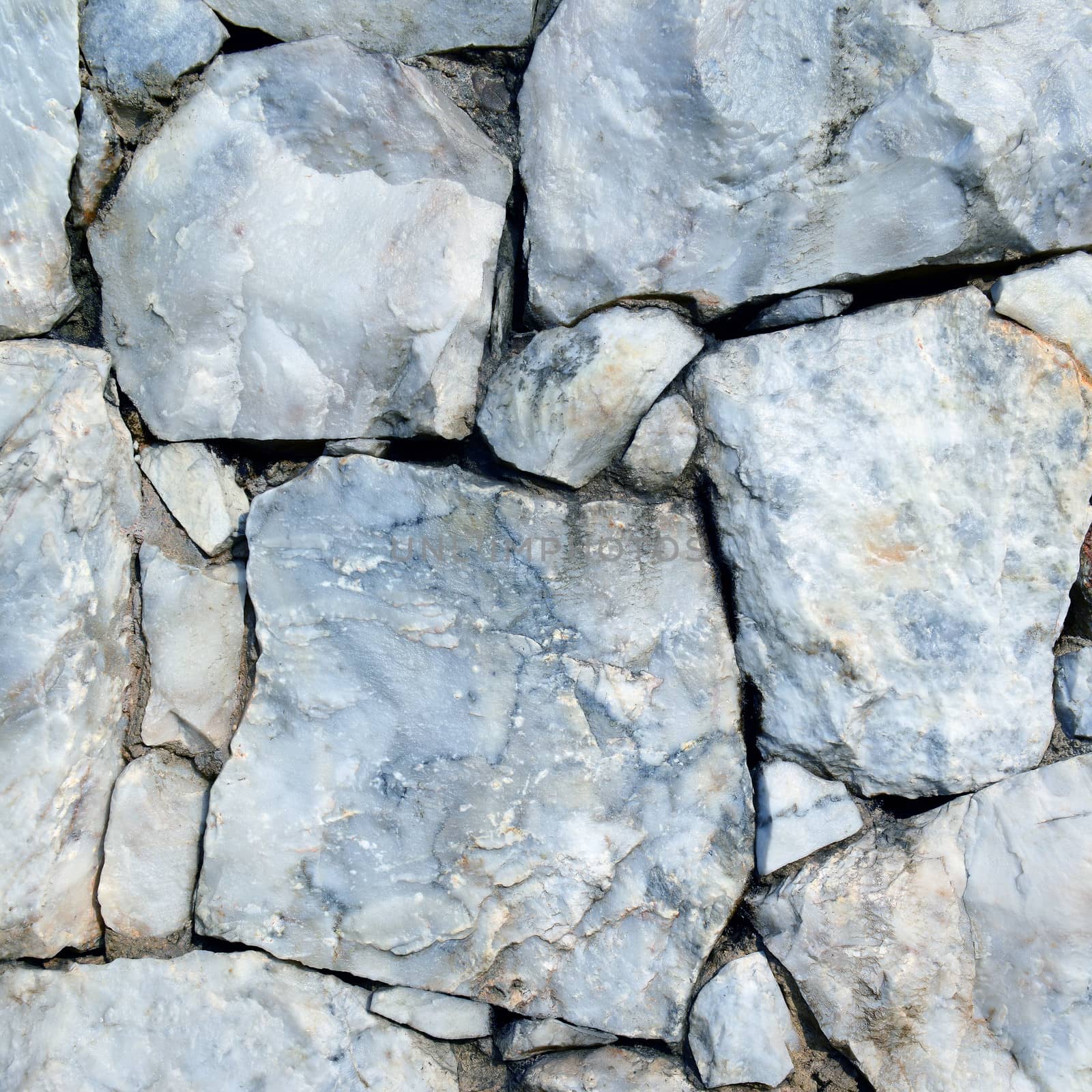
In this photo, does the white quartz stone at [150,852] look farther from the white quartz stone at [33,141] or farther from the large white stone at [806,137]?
the large white stone at [806,137]

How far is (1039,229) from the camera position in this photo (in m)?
1.43

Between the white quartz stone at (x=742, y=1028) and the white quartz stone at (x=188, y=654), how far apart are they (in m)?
0.87

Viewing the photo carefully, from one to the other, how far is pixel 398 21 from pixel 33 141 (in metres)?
0.57

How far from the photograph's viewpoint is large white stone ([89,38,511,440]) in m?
1.46

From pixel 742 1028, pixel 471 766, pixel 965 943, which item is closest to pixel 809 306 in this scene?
pixel 471 766

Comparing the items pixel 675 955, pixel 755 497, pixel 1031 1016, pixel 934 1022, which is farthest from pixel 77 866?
pixel 1031 1016

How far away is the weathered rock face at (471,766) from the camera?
4.86ft

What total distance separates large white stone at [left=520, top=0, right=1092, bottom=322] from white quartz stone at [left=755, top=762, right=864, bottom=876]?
2.43 feet

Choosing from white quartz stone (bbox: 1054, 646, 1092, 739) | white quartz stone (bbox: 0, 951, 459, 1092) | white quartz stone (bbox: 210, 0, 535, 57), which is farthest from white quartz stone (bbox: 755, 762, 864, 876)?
white quartz stone (bbox: 210, 0, 535, 57)

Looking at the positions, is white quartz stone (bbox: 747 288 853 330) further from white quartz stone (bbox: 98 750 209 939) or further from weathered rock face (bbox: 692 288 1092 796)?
white quartz stone (bbox: 98 750 209 939)

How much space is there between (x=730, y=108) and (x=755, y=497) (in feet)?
1.85

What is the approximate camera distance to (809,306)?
4.85 ft

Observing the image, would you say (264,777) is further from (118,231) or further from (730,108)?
(730,108)

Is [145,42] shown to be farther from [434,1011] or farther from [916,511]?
[434,1011]
